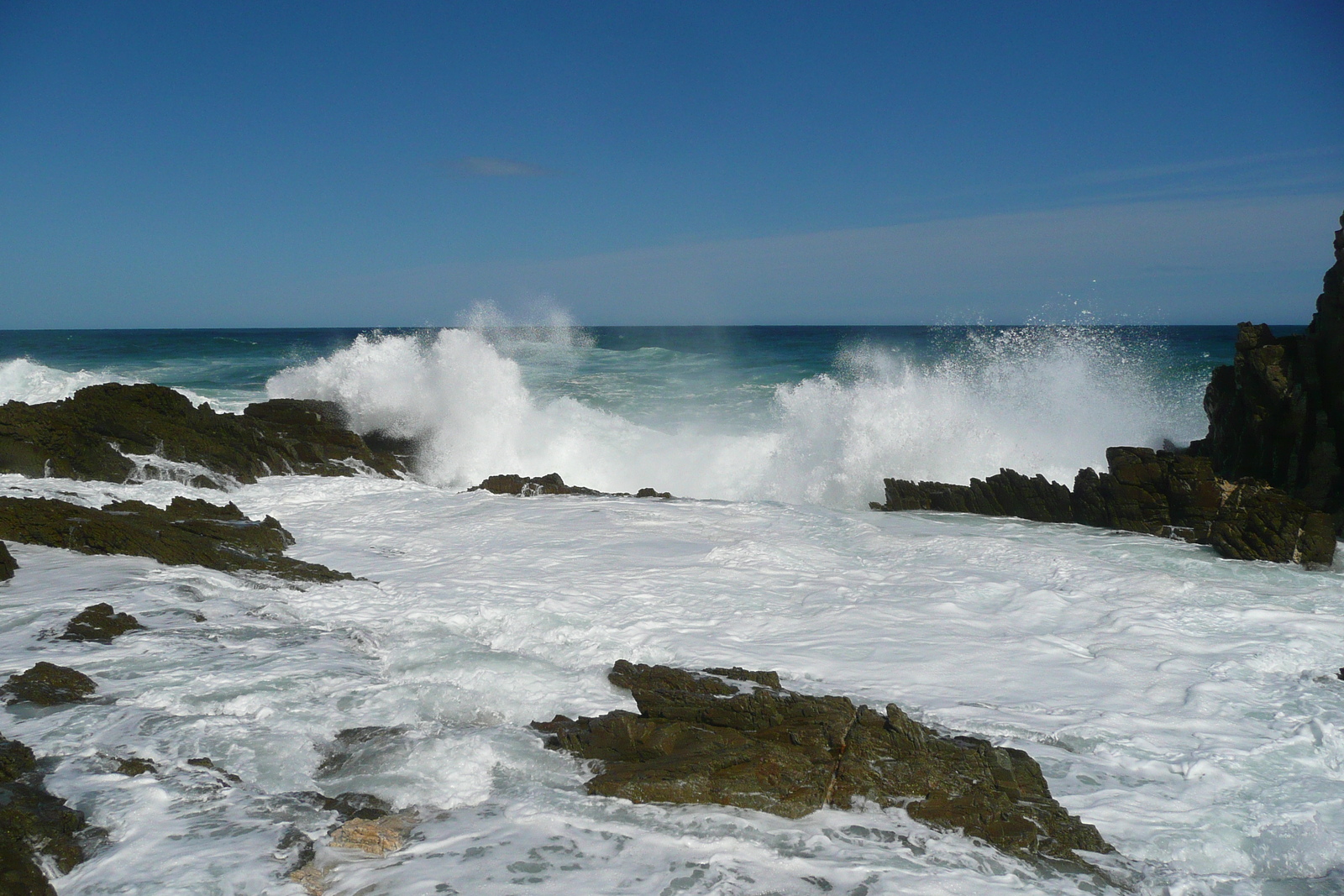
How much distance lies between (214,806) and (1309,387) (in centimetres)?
1260

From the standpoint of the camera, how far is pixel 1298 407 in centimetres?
1072

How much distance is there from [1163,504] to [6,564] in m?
11.7

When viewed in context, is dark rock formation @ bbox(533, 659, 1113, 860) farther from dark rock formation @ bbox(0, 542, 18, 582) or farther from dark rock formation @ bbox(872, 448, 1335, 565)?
dark rock formation @ bbox(872, 448, 1335, 565)

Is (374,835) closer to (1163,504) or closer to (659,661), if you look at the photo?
(659,661)

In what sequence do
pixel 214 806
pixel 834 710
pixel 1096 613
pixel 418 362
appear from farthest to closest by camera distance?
1. pixel 418 362
2. pixel 1096 613
3. pixel 834 710
4. pixel 214 806

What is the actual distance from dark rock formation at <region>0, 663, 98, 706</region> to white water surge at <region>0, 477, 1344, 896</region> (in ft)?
0.37

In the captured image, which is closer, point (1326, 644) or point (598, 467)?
point (1326, 644)

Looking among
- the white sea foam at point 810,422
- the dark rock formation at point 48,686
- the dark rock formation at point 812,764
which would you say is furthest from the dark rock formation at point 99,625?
the white sea foam at point 810,422

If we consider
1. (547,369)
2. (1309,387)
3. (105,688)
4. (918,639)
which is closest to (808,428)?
(1309,387)

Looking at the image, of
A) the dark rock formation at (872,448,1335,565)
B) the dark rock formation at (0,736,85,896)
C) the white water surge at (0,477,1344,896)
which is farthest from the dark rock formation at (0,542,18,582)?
→ the dark rock formation at (872,448,1335,565)

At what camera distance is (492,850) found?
3480 mm

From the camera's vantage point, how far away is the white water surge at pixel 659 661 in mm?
3480

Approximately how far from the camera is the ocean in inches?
138

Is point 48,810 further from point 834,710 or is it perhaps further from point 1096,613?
point 1096,613
